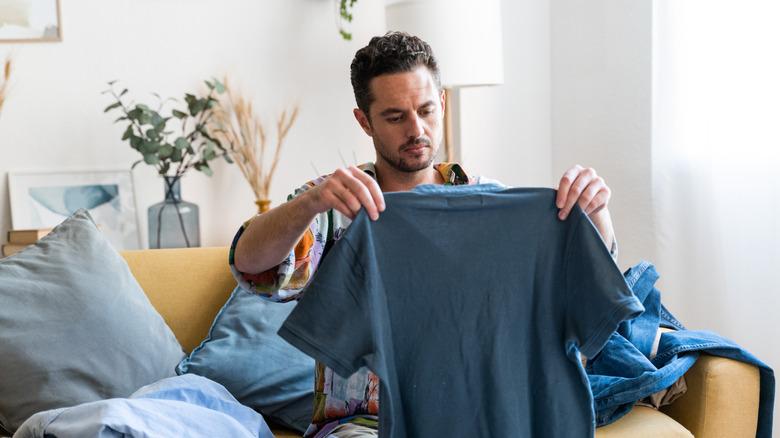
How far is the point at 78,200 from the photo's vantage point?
3.17m

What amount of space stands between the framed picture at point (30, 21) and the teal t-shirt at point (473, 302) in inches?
84.1

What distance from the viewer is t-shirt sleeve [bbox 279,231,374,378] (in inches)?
55.2

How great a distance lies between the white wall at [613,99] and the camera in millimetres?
3127

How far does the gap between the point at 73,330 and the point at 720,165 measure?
193 cm

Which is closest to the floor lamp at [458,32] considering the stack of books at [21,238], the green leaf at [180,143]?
the green leaf at [180,143]

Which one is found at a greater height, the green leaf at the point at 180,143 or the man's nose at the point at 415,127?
the man's nose at the point at 415,127

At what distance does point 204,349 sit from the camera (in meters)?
2.33

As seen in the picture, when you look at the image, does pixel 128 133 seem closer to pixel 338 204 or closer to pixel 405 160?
pixel 405 160

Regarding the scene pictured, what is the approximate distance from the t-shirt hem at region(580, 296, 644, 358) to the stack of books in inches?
83.0

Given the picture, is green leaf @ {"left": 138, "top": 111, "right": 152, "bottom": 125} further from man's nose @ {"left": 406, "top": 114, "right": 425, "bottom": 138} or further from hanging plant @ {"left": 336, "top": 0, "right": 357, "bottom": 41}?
man's nose @ {"left": 406, "top": 114, "right": 425, "bottom": 138}

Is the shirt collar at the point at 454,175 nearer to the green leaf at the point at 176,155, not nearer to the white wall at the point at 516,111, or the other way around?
the green leaf at the point at 176,155

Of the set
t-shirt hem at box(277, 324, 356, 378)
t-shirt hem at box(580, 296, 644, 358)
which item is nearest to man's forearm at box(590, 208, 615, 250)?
t-shirt hem at box(580, 296, 644, 358)

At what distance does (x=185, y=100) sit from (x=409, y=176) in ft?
4.95

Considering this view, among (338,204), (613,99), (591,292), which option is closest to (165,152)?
(613,99)
